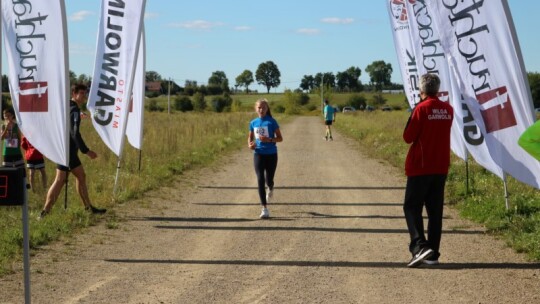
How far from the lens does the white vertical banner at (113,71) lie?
13.4 meters

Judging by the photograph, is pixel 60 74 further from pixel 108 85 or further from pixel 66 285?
pixel 66 285

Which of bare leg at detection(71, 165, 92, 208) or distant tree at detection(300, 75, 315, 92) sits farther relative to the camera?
distant tree at detection(300, 75, 315, 92)

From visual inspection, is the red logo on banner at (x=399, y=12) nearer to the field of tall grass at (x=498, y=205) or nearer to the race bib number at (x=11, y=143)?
the field of tall grass at (x=498, y=205)

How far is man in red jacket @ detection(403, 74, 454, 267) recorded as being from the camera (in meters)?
7.77

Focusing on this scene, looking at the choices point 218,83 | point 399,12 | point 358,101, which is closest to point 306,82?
point 218,83

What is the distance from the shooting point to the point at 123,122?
13508 mm

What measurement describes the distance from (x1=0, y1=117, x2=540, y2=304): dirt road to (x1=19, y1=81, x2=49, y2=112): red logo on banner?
186cm

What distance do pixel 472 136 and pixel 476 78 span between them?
39.0 inches

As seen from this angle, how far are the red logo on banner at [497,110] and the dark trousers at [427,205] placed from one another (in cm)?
168

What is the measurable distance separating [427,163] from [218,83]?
152422 mm

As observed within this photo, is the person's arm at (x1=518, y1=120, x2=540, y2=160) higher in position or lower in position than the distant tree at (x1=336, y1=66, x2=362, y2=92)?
lower

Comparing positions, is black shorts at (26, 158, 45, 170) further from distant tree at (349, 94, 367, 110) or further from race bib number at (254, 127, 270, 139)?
distant tree at (349, 94, 367, 110)

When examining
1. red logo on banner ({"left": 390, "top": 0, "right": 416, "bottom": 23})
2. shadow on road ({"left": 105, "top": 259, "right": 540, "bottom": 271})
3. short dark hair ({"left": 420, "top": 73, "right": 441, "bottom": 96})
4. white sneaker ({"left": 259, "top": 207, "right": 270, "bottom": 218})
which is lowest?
shadow on road ({"left": 105, "top": 259, "right": 540, "bottom": 271})

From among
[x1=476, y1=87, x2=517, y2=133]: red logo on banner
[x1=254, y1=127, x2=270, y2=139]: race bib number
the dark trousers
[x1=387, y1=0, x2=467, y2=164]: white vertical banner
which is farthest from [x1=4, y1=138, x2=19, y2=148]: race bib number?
[x1=476, y1=87, x2=517, y2=133]: red logo on banner
